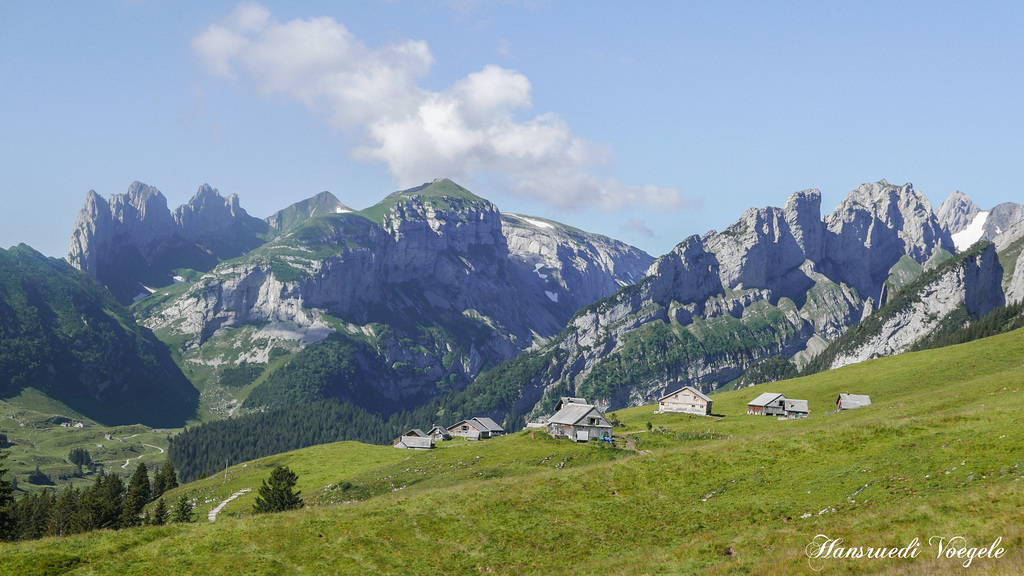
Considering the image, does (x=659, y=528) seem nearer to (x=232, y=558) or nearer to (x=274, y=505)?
(x=232, y=558)

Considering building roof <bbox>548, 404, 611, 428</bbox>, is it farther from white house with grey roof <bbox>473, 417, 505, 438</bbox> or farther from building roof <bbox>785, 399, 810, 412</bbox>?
white house with grey roof <bbox>473, 417, 505, 438</bbox>

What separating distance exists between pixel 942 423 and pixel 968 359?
8623cm

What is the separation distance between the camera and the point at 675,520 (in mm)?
43312

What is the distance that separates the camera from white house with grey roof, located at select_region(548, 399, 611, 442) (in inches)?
4063

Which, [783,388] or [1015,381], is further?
[783,388]

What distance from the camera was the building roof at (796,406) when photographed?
4653 inches

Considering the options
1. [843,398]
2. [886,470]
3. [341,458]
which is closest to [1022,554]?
[886,470]

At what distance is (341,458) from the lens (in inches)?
4870

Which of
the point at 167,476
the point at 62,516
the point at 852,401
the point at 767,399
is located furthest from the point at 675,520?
the point at 167,476

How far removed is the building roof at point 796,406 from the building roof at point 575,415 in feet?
125

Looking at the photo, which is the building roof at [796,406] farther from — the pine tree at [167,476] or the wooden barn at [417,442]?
the pine tree at [167,476]

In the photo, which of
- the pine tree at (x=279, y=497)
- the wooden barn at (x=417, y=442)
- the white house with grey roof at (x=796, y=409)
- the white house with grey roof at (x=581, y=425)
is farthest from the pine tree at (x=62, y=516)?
A: the white house with grey roof at (x=796, y=409)

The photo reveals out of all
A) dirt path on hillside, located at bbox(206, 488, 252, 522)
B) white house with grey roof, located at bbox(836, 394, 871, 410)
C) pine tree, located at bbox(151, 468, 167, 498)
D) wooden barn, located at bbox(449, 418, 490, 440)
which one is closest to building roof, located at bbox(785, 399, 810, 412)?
white house with grey roof, located at bbox(836, 394, 871, 410)

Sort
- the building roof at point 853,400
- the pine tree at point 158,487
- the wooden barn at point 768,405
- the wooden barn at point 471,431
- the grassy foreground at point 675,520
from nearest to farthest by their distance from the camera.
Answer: the grassy foreground at point 675,520, the building roof at point 853,400, the wooden barn at point 768,405, the pine tree at point 158,487, the wooden barn at point 471,431
